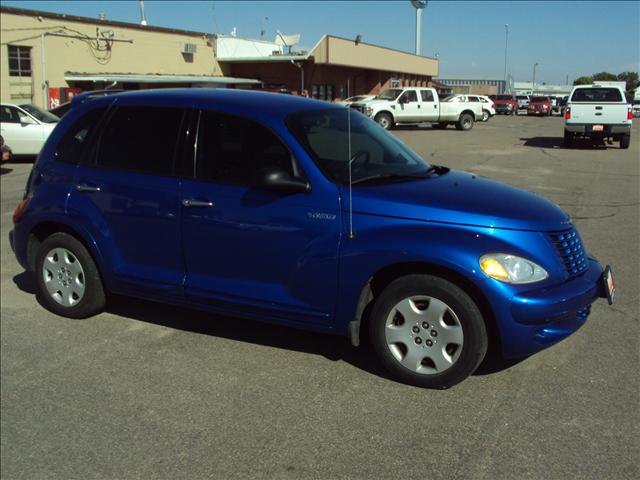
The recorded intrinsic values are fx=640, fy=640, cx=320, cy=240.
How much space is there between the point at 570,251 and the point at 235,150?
2322mm

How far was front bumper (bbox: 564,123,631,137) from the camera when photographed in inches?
788

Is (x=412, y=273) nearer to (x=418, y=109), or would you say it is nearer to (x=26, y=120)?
(x=26, y=120)

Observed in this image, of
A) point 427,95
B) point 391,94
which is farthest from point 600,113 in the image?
point 391,94

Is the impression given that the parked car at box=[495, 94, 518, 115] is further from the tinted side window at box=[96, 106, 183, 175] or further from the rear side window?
the tinted side window at box=[96, 106, 183, 175]

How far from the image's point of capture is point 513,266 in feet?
12.2

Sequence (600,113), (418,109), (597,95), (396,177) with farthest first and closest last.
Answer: (418,109) < (597,95) < (600,113) < (396,177)

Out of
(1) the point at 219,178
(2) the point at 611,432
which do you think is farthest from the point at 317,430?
(1) the point at 219,178

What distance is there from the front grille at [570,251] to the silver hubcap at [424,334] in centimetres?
78

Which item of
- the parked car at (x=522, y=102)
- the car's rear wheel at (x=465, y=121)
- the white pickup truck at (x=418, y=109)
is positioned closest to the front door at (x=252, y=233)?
the white pickup truck at (x=418, y=109)

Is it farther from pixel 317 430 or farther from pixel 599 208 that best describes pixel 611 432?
pixel 599 208

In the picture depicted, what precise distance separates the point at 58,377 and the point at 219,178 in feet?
5.67

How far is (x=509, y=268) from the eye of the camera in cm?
371

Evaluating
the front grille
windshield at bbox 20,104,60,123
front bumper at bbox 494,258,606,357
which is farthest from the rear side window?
front bumper at bbox 494,258,606,357

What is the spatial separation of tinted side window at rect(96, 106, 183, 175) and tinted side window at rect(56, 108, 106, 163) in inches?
6.5
